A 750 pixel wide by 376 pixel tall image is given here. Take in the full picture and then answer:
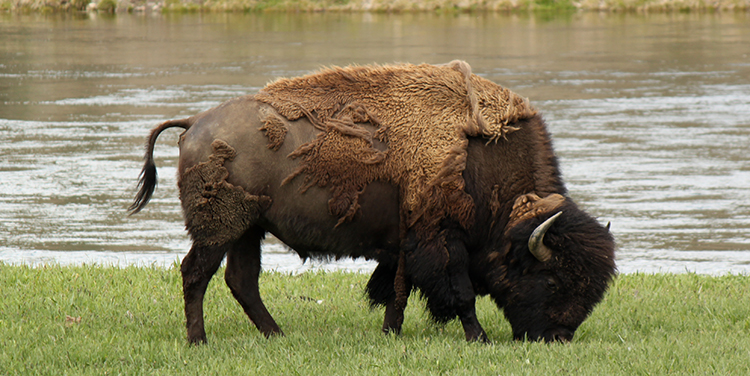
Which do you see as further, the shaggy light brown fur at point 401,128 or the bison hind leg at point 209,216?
the shaggy light brown fur at point 401,128

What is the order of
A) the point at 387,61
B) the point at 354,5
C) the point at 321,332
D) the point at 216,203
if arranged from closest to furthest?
the point at 216,203
the point at 321,332
the point at 387,61
the point at 354,5

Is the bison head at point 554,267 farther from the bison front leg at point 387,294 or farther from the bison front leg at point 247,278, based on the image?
the bison front leg at point 247,278

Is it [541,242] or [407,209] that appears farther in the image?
[407,209]

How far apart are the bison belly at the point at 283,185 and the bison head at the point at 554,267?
2.78 ft

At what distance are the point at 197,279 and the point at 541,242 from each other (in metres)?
2.27

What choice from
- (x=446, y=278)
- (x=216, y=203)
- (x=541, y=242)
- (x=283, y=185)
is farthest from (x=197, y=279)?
(x=541, y=242)

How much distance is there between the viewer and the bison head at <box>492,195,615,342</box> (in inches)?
233

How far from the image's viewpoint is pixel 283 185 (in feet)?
19.1

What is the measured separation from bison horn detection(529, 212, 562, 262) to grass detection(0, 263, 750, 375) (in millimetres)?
591

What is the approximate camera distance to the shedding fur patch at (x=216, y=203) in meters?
5.74

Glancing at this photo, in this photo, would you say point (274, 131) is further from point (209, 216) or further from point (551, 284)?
point (551, 284)

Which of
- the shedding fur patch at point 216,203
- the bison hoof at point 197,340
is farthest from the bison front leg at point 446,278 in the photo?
the bison hoof at point 197,340

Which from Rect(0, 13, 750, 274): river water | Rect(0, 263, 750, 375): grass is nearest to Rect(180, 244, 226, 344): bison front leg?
Rect(0, 263, 750, 375): grass

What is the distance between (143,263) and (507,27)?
31.0m
